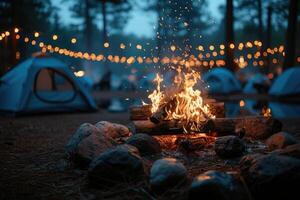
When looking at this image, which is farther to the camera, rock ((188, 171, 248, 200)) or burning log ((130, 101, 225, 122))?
burning log ((130, 101, 225, 122))

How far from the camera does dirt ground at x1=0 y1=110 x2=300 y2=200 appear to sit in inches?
201

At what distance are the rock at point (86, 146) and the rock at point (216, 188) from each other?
2.19 metres

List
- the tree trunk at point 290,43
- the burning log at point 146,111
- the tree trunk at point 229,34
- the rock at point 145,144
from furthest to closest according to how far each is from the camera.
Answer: the tree trunk at point 229,34 < the tree trunk at point 290,43 < the burning log at point 146,111 < the rock at point 145,144

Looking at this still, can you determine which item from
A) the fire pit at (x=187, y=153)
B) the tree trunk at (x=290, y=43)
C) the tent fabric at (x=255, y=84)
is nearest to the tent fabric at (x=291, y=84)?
the tree trunk at (x=290, y=43)

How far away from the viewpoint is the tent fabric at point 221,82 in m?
24.9

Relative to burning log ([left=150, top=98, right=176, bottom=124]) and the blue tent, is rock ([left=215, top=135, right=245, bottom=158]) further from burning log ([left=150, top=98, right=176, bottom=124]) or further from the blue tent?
the blue tent

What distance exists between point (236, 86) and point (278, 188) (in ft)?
71.0

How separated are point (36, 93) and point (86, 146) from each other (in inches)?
327

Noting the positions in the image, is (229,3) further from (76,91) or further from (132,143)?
(132,143)

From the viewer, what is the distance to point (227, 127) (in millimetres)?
7242

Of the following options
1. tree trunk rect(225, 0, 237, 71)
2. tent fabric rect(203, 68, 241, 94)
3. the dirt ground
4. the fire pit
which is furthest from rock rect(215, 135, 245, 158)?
tree trunk rect(225, 0, 237, 71)

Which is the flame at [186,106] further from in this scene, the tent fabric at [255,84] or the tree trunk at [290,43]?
the tent fabric at [255,84]

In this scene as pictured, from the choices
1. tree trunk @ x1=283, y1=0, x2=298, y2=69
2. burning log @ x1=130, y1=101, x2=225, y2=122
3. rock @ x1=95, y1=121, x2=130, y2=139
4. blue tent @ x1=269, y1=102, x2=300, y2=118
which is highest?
tree trunk @ x1=283, y1=0, x2=298, y2=69

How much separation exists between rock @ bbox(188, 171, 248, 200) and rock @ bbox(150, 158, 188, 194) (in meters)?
0.52
